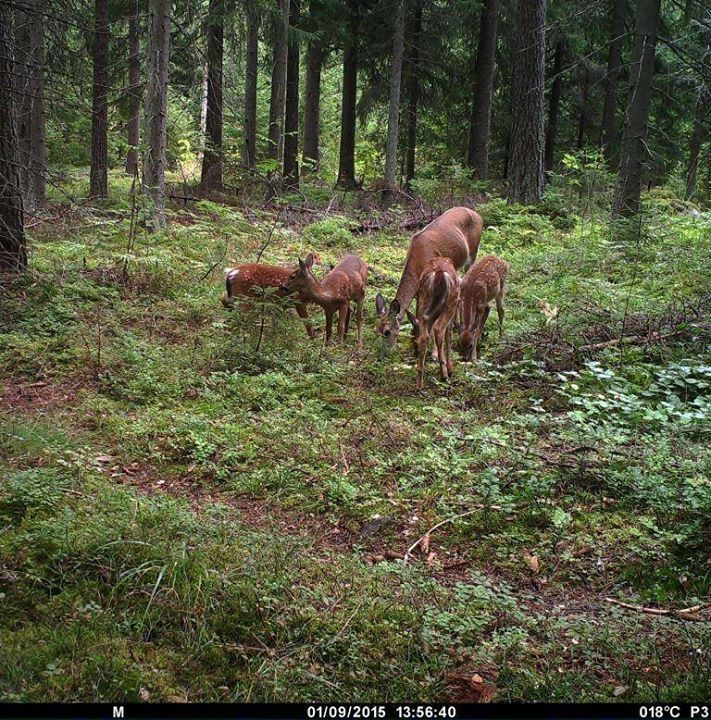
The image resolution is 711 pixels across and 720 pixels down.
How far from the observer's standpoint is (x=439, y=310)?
26.1 feet

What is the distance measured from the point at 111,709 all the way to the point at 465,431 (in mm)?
4129

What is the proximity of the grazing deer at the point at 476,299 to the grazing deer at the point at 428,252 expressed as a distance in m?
0.63

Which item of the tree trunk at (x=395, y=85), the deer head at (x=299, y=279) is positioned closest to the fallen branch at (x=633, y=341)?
the deer head at (x=299, y=279)

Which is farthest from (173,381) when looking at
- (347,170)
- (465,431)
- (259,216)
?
(347,170)

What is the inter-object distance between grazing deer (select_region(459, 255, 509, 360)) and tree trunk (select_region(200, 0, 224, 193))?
9010 millimetres

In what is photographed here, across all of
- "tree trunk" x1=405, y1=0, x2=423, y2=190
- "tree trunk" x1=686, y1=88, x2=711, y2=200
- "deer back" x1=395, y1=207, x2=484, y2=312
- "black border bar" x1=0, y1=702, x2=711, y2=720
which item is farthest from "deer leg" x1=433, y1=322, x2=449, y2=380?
"tree trunk" x1=686, y1=88, x2=711, y2=200

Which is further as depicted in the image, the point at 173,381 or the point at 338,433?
the point at 173,381

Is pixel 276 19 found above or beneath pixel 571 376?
above

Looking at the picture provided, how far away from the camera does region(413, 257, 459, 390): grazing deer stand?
7848 mm

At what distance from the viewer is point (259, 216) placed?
16297 millimetres

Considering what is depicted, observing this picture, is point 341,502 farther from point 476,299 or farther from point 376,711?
point 476,299

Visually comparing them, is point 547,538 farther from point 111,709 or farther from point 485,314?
point 485,314

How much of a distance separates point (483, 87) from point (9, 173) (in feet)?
55.7

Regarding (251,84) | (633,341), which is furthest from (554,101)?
(633,341)
